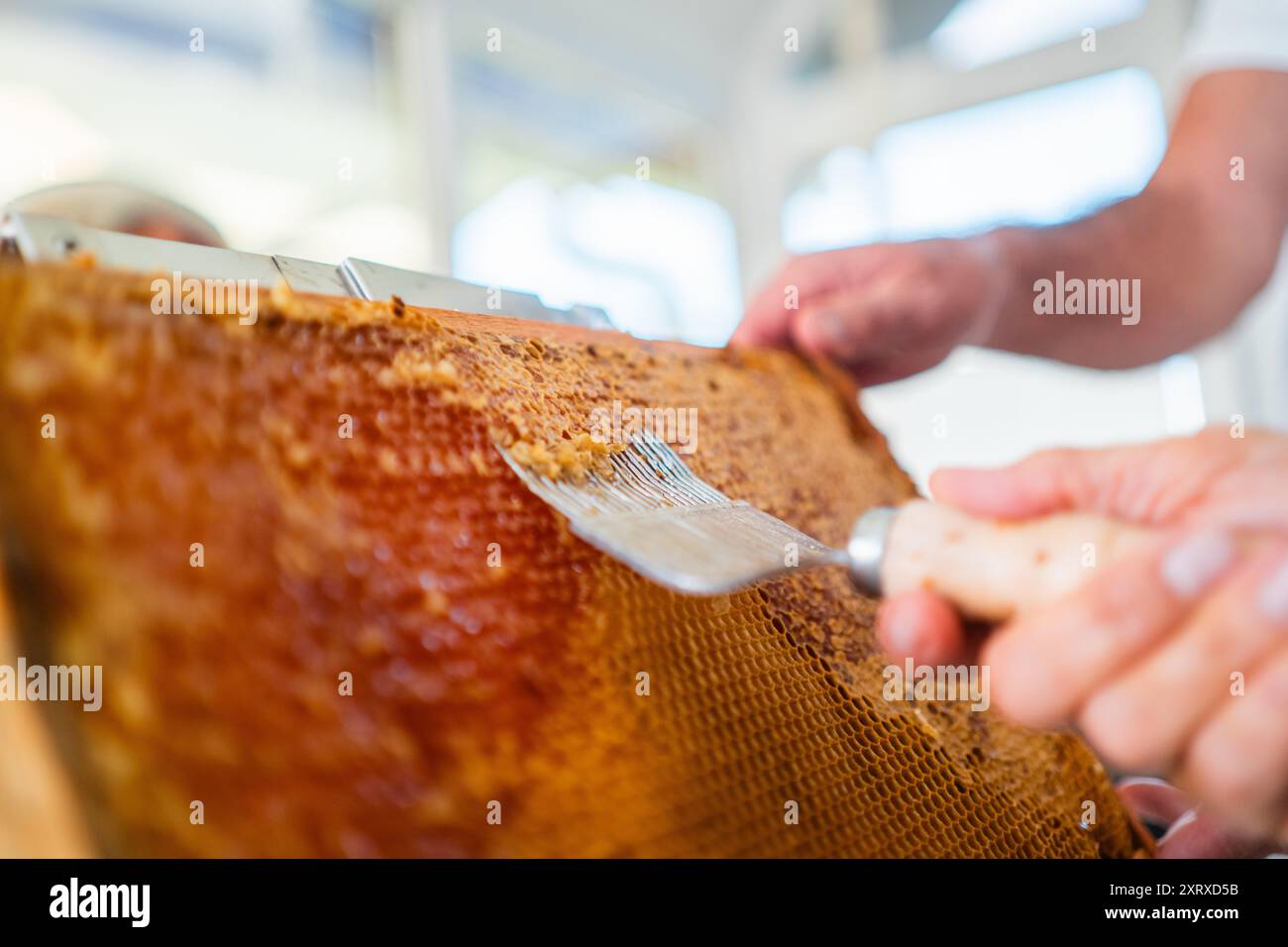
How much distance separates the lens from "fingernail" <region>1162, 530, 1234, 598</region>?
357 mm

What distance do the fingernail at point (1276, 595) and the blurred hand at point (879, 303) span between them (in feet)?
2.68

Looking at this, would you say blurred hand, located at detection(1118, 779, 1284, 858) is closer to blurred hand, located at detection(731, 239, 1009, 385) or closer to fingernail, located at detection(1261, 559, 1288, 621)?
fingernail, located at detection(1261, 559, 1288, 621)

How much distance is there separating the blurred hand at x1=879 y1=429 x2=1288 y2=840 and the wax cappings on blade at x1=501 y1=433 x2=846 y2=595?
3.5 inches

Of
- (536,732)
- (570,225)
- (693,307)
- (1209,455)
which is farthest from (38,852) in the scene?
(693,307)

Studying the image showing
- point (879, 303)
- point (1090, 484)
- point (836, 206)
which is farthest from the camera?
point (836, 206)

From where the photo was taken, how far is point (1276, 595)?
1.14 feet

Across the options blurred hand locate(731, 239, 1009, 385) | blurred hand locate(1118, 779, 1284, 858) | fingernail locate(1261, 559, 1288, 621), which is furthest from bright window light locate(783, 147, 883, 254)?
fingernail locate(1261, 559, 1288, 621)

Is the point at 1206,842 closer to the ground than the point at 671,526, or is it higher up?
closer to the ground

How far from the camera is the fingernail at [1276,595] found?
0.35m

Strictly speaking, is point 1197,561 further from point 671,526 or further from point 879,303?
point 879,303

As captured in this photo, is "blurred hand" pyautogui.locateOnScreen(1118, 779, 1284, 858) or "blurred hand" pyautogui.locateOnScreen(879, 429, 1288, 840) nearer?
"blurred hand" pyautogui.locateOnScreen(879, 429, 1288, 840)

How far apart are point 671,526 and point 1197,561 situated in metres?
0.25

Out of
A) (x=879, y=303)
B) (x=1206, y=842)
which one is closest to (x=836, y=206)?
(x=879, y=303)
